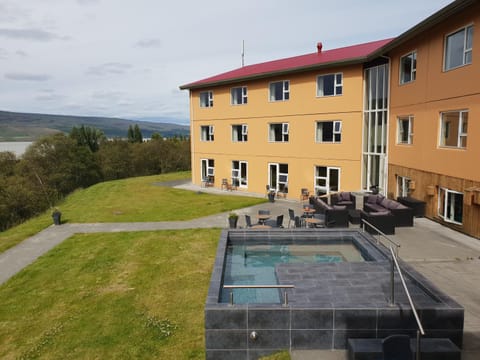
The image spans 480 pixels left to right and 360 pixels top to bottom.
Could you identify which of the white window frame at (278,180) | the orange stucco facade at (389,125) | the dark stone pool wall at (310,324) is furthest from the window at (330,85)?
the dark stone pool wall at (310,324)

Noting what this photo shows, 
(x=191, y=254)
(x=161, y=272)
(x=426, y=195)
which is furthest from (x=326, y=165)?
(x=161, y=272)

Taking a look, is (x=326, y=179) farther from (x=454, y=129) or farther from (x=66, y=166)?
(x=66, y=166)

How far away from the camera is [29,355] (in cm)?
700

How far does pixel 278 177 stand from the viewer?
86.3ft

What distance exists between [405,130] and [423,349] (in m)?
15.2

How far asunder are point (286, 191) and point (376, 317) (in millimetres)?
19410

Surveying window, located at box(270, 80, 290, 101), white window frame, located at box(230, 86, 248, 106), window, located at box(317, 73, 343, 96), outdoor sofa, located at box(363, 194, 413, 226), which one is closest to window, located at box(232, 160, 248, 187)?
white window frame, located at box(230, 86, 248, 106)

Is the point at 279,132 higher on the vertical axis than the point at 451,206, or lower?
higher

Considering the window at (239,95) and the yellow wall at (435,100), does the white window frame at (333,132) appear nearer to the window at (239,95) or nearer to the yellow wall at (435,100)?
the yellow wall at (435,100)

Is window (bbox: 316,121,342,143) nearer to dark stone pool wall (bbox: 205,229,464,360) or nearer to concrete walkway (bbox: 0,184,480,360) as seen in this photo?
concrete walkway (bbox: 0,184,480,360)

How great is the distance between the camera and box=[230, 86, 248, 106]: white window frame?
27.7 m

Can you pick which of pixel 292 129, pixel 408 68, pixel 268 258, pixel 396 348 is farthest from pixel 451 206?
pixel 292 129

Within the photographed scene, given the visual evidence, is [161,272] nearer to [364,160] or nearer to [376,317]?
[376,317]

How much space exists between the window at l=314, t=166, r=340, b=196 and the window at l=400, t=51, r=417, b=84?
277 inches
